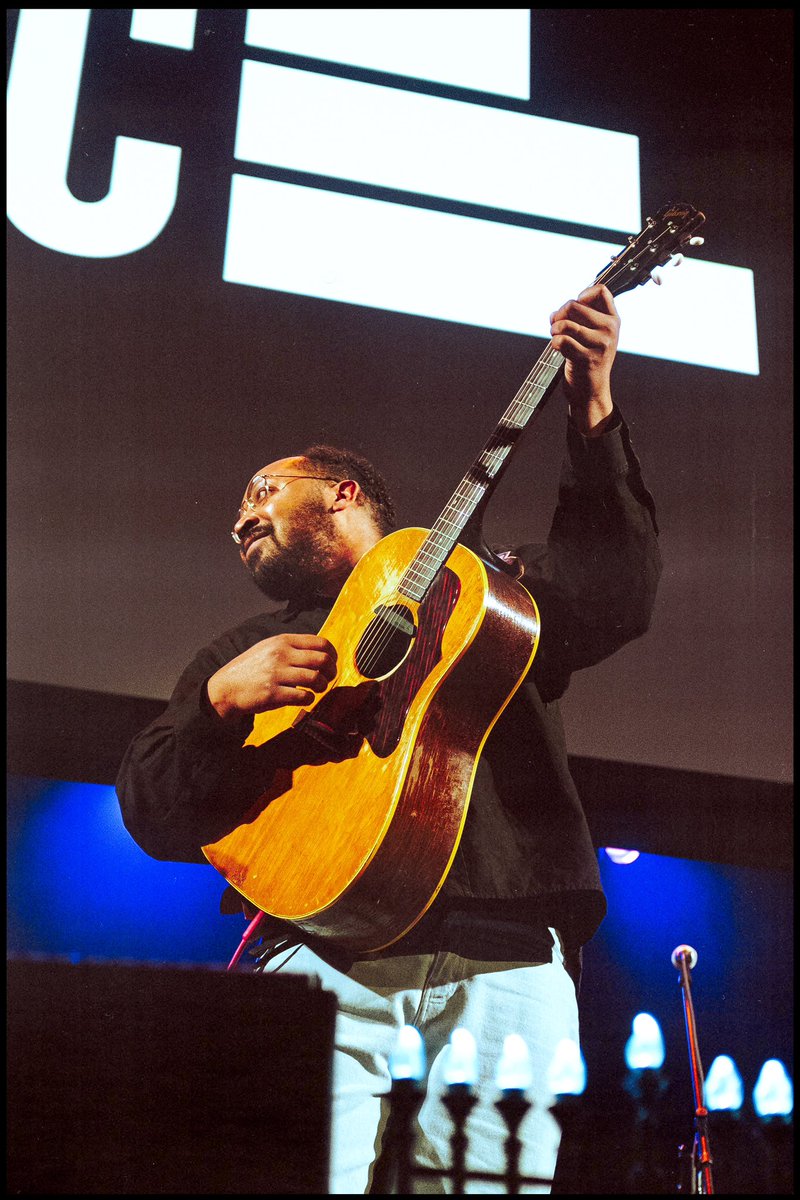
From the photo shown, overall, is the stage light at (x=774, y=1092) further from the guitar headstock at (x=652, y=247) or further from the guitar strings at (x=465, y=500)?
the guitar headstock at (x=652, y=247)

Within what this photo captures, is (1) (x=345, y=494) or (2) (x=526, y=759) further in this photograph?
(1) (x=345, y=494)

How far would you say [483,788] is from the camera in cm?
200

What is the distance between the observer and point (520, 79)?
2789 mm

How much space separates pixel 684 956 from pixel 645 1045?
198 mm

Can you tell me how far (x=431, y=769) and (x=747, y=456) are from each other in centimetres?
119

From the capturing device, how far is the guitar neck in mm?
2008

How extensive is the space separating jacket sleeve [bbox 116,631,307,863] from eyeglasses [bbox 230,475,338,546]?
1.14 feet

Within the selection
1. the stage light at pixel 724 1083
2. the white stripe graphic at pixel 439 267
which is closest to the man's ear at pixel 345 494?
the white stripe graphic at pixel 439 267

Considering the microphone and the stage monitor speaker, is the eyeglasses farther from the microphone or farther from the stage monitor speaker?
the microphone

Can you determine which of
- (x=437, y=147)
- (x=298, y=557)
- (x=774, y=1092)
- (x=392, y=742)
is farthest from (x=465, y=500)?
(x=774, y=1092)

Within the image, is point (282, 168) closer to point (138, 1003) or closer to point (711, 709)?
point (711, 709)

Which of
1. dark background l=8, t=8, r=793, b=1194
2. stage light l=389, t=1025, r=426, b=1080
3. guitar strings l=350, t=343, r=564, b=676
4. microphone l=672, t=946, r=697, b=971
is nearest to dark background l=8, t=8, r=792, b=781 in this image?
dark background l=8, t=8, r=793, b=1194

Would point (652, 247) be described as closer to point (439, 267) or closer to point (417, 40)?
point (439, 267)

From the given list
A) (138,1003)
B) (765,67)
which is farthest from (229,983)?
(765,67)
